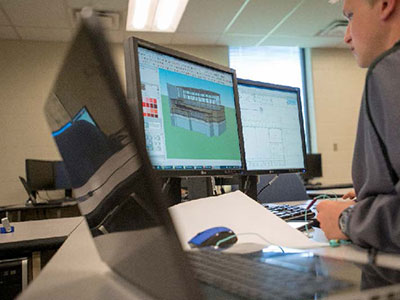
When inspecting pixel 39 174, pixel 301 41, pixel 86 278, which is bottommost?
pixel 86 278

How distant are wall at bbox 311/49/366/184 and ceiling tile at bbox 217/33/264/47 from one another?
108 cm

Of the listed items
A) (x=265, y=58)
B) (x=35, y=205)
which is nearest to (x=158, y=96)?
(x=35, y=205)

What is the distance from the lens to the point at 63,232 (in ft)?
3.70

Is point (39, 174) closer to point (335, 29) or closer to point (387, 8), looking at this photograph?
point (387, 8)

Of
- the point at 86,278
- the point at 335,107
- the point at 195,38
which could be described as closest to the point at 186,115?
the point at 86,278

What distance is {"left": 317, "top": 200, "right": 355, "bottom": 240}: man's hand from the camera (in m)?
0.71

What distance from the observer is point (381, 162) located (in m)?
0.62

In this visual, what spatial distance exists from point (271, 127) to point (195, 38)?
359 centimetres

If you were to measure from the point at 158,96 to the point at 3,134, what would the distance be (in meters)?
4.12

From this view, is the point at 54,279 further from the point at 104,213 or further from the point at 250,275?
the point at 250,275

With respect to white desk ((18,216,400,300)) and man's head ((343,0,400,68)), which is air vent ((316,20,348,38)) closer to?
man's head ((343,0,400,68))

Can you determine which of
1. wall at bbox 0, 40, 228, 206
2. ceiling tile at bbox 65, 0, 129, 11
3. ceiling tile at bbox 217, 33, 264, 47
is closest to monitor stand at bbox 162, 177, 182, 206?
ceiling tile at bbox 65, 0, 129, 11

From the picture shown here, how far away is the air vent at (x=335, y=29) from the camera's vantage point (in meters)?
4.46

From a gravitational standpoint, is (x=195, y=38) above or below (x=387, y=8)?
above
